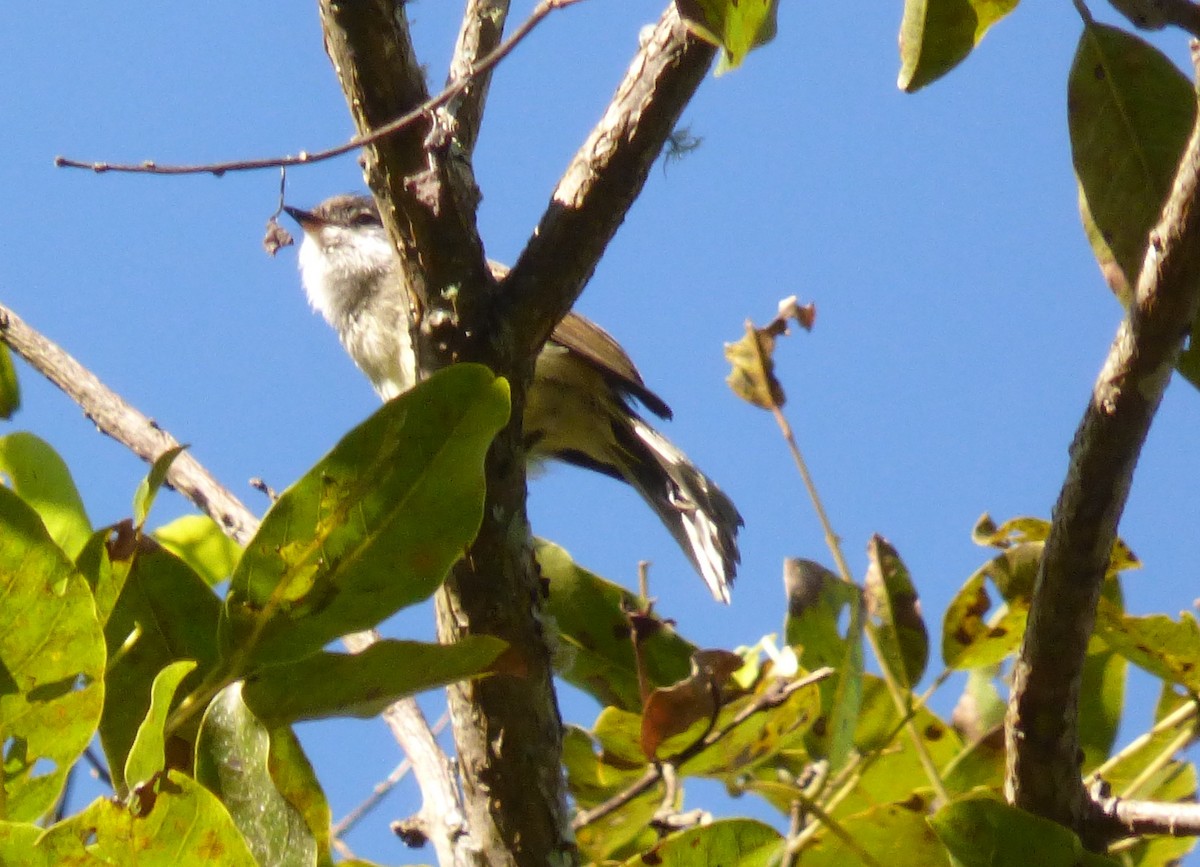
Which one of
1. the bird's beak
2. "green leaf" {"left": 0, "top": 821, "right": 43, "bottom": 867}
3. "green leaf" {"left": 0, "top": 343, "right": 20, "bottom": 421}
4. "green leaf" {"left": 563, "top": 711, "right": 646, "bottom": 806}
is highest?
the bird's beak

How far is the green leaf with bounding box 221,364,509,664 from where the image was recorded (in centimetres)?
122

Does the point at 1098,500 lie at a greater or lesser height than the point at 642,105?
lesser

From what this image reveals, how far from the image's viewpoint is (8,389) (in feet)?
7.00

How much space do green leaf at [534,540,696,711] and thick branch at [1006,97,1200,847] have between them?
571mm

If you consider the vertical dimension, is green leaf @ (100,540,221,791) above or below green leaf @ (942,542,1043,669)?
above

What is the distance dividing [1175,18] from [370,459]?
865mm

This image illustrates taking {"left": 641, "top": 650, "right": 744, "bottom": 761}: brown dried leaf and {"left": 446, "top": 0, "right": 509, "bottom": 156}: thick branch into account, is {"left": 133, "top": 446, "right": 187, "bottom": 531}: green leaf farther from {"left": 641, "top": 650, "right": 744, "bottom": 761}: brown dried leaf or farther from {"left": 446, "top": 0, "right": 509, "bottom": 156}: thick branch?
{"left": 446, "top": 0, "right": 509, "bottom": 156}: thick branch

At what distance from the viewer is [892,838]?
1521 millimetres

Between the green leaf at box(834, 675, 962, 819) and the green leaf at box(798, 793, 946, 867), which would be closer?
the green leaf at box(798, 793, 946, 867)

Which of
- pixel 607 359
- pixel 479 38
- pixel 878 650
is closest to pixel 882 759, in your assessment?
pixel 878 650

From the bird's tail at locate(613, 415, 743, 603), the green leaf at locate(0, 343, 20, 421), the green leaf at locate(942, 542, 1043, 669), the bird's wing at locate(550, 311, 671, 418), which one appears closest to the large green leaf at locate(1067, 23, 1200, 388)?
the green leaf at locate(942, 542, 1043, 669)

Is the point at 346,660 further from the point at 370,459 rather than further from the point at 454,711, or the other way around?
the point at 454,711

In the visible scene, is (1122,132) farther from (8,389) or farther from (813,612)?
(8,389)

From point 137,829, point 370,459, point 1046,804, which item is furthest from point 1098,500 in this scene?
point 137,829
